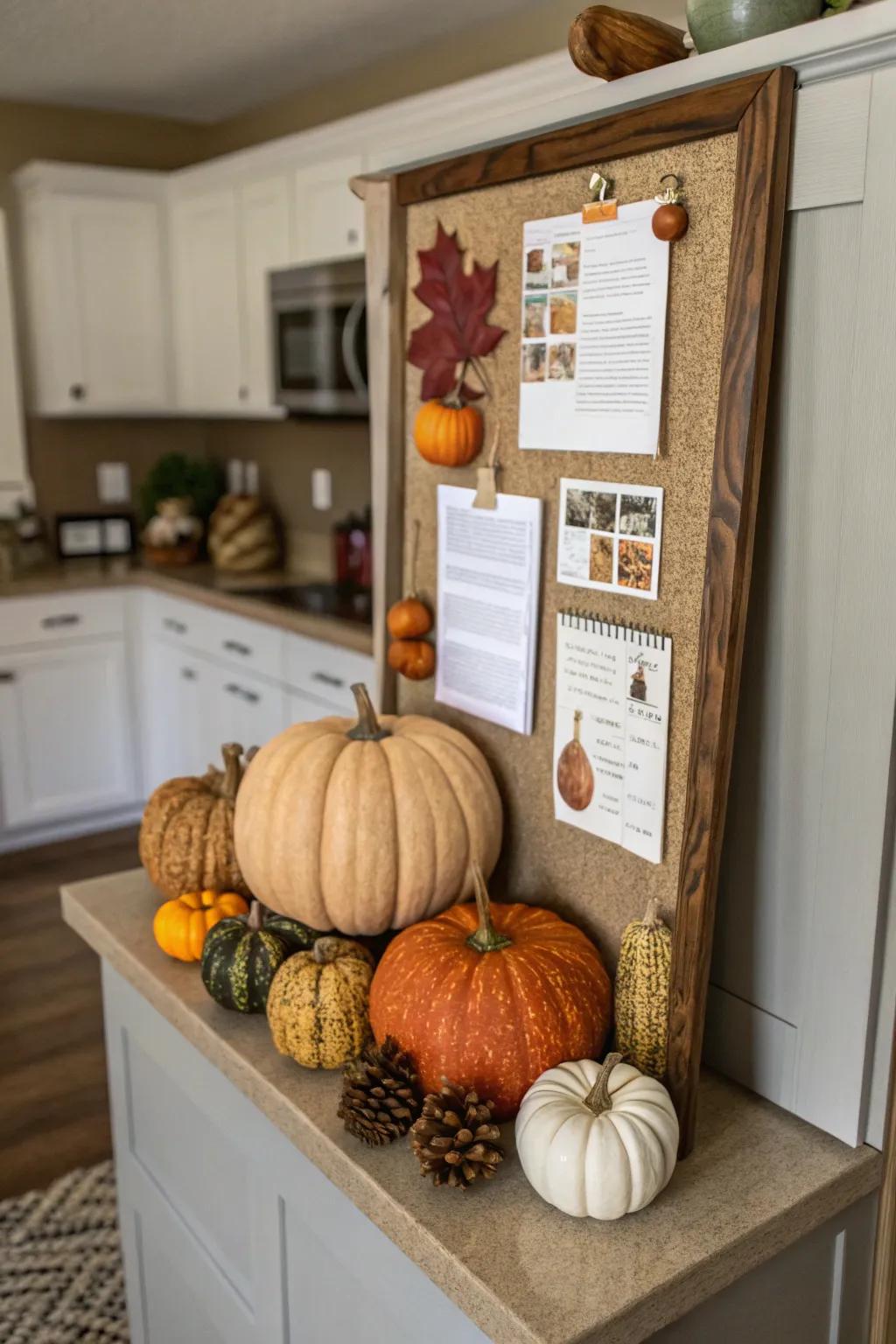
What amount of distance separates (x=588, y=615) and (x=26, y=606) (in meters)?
3.36

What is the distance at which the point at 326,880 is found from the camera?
122cm

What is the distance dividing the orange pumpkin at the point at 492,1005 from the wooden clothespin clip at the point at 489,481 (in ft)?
1.41

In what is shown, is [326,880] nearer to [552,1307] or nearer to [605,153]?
[552,1307]

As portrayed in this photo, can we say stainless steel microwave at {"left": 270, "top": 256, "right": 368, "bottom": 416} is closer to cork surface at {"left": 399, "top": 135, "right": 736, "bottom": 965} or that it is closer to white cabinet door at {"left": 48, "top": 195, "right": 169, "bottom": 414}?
white cabinet door at {"left": 48, "top": 195, "right": 169, "bottom": 414}

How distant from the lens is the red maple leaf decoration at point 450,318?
1222 mm

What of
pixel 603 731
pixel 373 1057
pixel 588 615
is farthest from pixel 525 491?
pixel 373 1057

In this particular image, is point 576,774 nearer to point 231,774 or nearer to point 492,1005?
point 492,1005

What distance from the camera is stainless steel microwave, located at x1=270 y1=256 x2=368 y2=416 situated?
11.2ft

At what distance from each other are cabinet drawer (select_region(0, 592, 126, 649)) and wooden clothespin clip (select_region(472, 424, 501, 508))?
3168 millimetres

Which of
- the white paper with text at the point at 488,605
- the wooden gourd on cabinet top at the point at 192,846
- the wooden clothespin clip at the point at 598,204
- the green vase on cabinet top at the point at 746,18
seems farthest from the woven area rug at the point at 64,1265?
the green vase on cabinet top at the point at 746,18

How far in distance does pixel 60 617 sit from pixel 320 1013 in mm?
3361

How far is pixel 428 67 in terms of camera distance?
3.68 meters

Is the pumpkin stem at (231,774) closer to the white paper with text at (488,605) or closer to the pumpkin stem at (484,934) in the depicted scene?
the white paper with text at (488,605)

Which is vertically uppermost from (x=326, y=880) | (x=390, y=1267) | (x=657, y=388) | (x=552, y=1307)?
(x=657, y=388)
